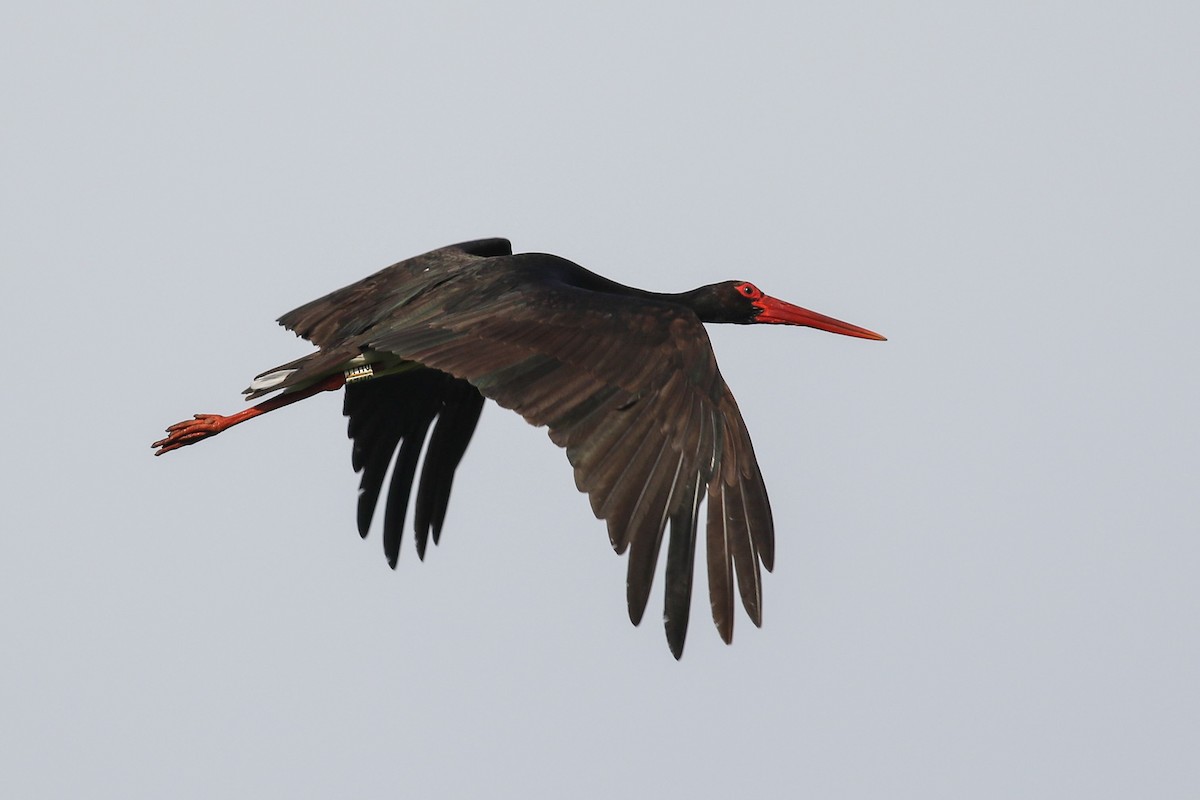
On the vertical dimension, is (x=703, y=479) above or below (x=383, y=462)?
below

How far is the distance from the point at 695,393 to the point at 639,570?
55.4 inches

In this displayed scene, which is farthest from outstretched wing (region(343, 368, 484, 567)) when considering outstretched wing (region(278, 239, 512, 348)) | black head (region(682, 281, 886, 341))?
black head (region(682, 281, 886, 341))

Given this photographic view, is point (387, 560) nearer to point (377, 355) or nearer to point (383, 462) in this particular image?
point (383, 462)

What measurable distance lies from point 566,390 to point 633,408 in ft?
1.19

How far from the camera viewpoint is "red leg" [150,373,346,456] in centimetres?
1180

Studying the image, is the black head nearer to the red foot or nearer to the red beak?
the red beak

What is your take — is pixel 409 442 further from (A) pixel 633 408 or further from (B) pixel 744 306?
(A) pixel 633 408

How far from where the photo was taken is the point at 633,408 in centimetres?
957

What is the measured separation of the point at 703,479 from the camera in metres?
9.29

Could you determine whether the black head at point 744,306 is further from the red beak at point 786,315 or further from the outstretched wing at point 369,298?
the outstretched wing at point 369,298

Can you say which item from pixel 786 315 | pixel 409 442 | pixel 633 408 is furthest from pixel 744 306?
pixel 633 408

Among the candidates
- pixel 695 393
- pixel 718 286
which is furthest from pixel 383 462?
pixel 695 393

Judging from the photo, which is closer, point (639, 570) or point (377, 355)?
point (639, 570)

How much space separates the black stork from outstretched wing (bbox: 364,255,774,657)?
1 cm
